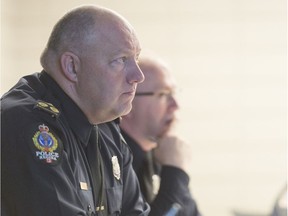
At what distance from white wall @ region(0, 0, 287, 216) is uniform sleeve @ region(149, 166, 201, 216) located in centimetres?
219

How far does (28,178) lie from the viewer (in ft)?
6.07

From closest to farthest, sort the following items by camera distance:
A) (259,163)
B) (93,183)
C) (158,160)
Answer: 1. (93,183)
2. (158,160)
3. (259,163)

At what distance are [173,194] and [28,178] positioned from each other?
3.15 ft

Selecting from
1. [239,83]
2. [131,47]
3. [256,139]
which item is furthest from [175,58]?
[131,47]

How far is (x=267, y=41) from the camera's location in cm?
514

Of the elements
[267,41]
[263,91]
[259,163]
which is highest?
[267,41]

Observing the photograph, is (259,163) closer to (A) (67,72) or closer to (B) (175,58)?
(B) (175,58)

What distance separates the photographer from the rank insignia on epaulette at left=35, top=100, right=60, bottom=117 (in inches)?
77.8

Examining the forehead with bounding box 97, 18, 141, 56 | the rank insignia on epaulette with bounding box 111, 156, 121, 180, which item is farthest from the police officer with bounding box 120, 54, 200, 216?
the forehead with bounding box 97, 18, 141, 56

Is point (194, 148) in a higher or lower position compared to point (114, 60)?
lower

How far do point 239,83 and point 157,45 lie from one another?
667 mm

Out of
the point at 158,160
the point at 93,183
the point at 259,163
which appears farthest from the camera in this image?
the point at 259,163

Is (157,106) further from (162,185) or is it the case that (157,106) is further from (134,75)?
(134,75)

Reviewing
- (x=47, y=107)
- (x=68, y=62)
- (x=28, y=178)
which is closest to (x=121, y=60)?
(x=68, y=62)
